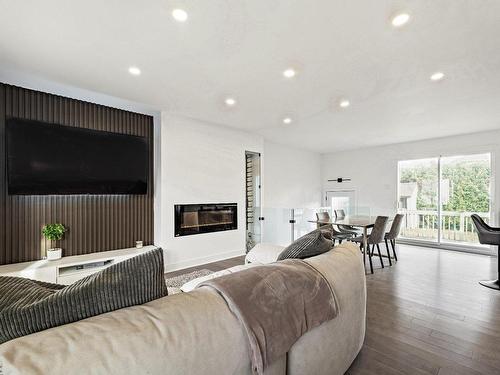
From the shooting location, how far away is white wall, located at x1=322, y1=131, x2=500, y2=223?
16.2 ft

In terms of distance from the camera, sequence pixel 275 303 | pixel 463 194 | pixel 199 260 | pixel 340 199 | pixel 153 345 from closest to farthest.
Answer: pixel 153 345 < pixel 275 303 < pixel 199 260 < pixel 463 194 < pixel 340 199

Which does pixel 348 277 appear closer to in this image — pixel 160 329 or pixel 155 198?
pixel 160 329

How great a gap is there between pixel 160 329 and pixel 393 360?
5.97 ft

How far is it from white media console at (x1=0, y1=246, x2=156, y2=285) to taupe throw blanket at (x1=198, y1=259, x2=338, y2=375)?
101 inches

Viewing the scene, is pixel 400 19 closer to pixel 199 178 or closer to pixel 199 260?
pixel 199 178

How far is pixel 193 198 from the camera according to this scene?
13.2ft

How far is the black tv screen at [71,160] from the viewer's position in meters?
2.78

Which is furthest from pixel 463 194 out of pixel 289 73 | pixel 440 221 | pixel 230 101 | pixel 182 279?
pixel 182 279

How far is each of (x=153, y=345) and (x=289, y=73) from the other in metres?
2.55

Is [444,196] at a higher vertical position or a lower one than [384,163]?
lower

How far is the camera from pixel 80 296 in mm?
833

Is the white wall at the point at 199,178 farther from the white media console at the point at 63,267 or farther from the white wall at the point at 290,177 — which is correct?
the white wall at the point at 290,177

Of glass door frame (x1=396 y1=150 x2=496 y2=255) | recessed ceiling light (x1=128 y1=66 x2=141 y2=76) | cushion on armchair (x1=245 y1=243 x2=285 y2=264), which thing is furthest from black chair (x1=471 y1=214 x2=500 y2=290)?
recessed ceiling light (x1=128 y1=66 x2=141 y2=76)

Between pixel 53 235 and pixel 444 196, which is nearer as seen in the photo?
pixel 53 235
